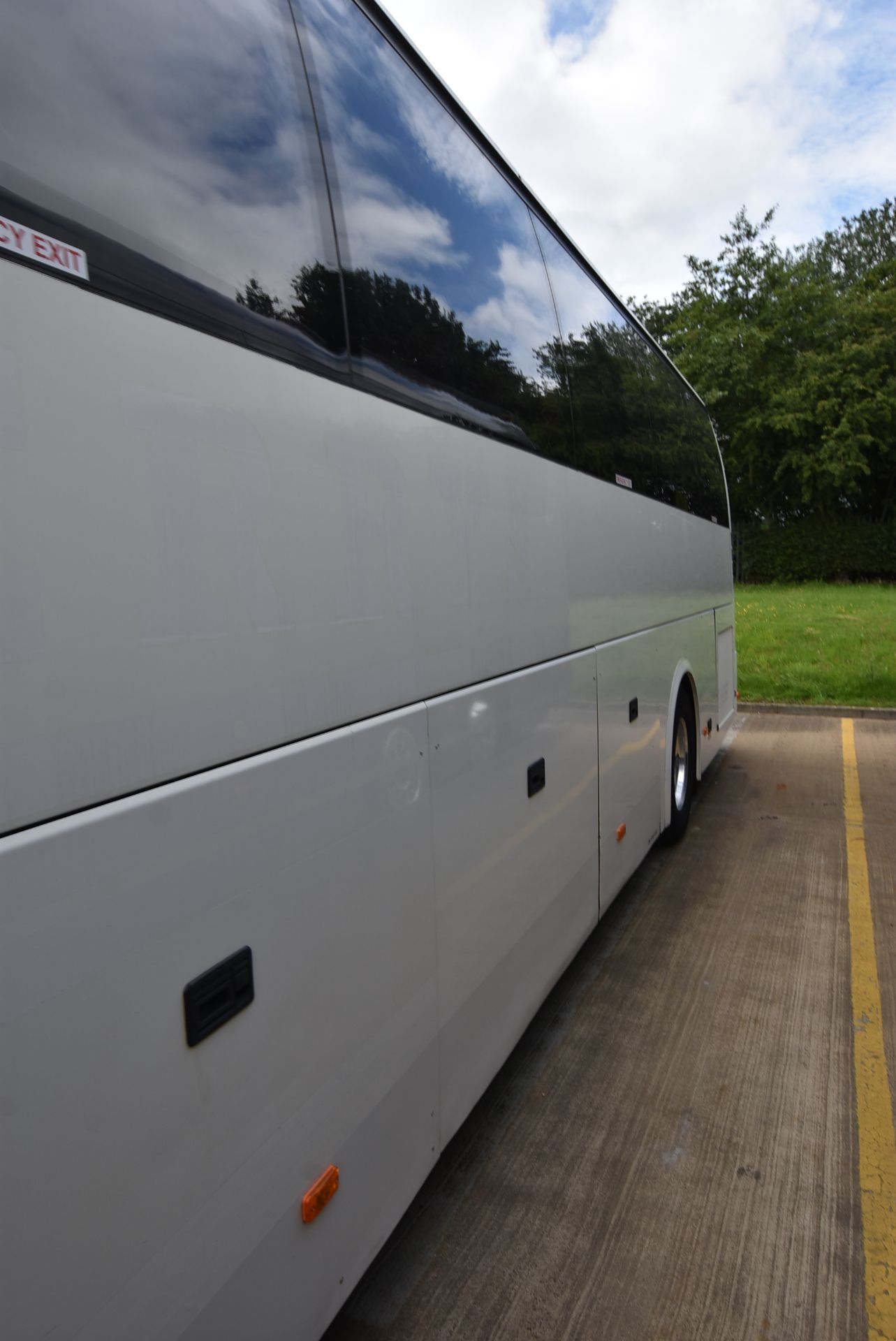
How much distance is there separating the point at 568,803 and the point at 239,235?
2544 millimetres

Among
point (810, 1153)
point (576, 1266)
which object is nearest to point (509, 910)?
point (576, 1266)

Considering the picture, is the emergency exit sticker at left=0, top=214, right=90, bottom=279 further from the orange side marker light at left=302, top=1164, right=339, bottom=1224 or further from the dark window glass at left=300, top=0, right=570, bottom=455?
the orange side marker light at left=302, top=1164, right=339, bottom=1224

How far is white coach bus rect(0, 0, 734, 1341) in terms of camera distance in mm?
1188

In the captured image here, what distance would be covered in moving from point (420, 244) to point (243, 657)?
4.85 feet

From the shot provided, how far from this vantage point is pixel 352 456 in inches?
76.2

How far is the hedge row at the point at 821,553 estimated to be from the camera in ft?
99.3

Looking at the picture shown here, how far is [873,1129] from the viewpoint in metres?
2.93

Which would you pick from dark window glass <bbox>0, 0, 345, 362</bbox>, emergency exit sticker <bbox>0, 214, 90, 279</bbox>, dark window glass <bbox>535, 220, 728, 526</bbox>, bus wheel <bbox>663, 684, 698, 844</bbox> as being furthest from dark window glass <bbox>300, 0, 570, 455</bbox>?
bus wheel <bbox>663, 684, 698, 844</bbox>

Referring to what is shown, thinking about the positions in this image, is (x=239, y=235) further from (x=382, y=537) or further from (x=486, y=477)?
(x=486, y=477)

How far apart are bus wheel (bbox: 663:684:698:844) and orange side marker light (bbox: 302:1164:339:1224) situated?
4.17 m

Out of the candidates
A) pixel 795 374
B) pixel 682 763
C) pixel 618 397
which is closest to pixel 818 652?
pixel 682 763

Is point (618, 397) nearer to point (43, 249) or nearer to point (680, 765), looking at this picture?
point (680, 765)

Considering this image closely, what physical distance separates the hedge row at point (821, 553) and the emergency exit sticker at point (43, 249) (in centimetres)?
3234

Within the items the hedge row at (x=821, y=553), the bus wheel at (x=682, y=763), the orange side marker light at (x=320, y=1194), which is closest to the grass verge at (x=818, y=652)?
the bus wheel at (x=682, y=763)
